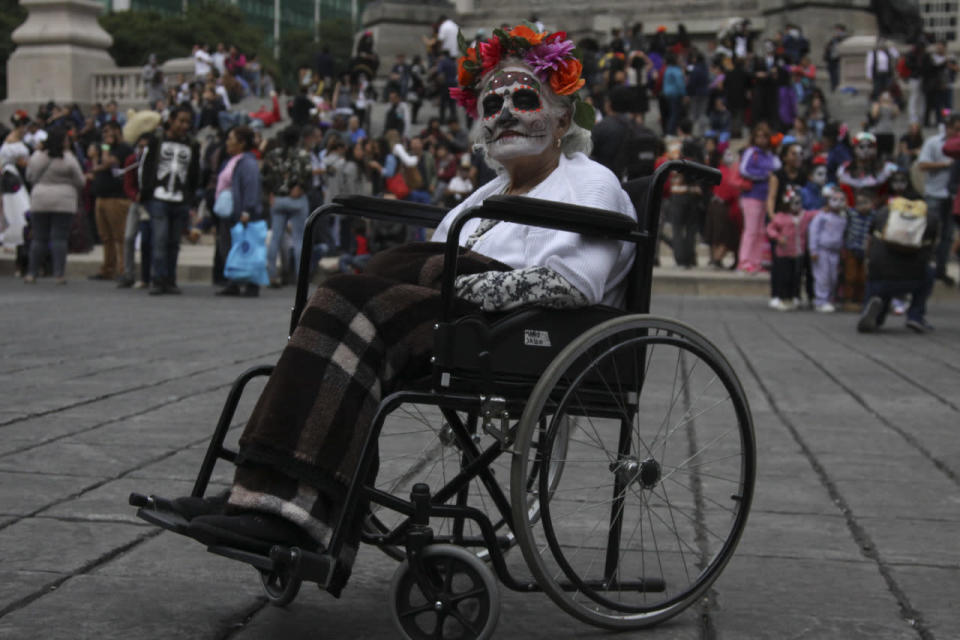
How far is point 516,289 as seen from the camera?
3.21 m

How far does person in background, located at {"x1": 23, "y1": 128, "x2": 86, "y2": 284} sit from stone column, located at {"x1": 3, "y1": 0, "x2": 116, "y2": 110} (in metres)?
16.7

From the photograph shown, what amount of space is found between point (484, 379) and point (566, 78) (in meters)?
0.99

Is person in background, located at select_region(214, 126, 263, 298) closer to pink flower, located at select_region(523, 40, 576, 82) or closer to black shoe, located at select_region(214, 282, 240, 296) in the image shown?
black shoe, located at select_region(214, 282, 240, 296)

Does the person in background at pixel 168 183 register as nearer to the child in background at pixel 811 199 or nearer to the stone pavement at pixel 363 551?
the stone pavement at pixel 363 551

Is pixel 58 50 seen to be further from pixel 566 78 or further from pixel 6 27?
pixel 6 27

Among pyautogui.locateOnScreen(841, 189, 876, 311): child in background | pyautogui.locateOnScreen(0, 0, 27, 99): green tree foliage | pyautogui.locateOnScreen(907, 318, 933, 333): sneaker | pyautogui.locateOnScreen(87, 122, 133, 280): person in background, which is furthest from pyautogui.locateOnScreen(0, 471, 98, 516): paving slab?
pyautogui.locateOnScreen(0, 0, 27, 99): green tree foliage

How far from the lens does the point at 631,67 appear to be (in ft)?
87.1

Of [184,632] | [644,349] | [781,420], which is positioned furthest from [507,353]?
[781,420]

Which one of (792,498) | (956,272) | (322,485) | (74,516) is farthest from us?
(956,272)

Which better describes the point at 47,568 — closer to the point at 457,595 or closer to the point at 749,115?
the point at 457,595

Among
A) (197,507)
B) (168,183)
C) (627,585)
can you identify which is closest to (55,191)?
(168,183)

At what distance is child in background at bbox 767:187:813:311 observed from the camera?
14.1m

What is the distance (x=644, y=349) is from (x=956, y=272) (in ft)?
50.6

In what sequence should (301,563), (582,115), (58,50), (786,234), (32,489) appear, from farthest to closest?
1. (58,50)
2. (786,234)
3. (32,489)
4. (582,115)
5. (301,563)
